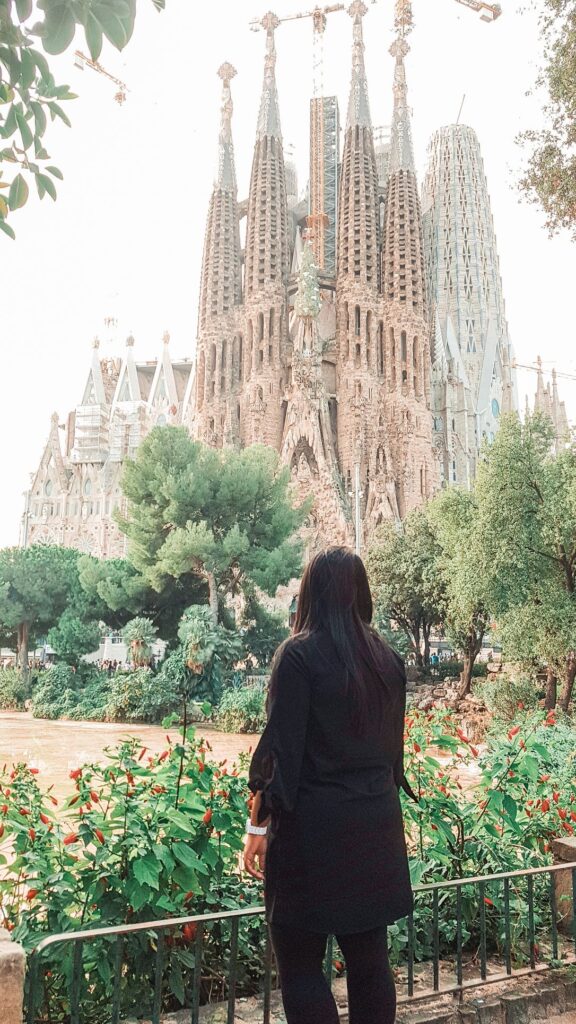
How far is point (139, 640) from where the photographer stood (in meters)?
21.5

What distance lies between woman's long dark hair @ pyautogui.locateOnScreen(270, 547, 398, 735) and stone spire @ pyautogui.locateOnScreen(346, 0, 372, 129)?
150 feet

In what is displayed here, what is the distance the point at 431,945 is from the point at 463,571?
12.0 meters

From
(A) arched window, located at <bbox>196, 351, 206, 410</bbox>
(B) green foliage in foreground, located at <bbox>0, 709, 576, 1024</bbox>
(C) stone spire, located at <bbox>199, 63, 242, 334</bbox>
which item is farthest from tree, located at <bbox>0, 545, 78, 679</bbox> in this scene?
(B) green foliage in foreground, located at <bbox>0, 709, 576, 1024</bbox>

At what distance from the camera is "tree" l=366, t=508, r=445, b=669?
82.6 feet

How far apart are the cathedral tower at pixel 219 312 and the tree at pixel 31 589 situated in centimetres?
1555

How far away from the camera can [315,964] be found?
6.52 feet

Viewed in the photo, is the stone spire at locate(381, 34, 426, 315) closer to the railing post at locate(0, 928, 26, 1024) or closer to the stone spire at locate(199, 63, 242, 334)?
the stone spire at locate(199, 63, 242, 334)

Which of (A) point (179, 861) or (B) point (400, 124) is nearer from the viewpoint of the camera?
(A) point (179, 861)

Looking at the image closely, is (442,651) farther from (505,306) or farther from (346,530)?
(505,306)

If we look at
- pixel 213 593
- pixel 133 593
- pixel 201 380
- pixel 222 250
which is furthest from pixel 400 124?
pixel 133 593

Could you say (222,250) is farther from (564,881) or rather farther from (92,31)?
(92,31)

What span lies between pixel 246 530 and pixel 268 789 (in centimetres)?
2209

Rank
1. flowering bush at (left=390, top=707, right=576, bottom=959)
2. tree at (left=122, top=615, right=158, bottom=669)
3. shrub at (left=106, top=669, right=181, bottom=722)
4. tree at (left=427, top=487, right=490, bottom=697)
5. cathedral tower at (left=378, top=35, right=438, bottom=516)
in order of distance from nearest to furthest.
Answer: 1. flowering bush at (left=390, top=707, right=576, bottom=959)
2. tree at (left=427, top=487, right=490, bottom=697)
3. shrub at (left=106, top=669, right=181, bottom=722)
4. tree at (left=122, top=615, right=158, bottom=669)
5. cathedral tower at (left=378, top=35, right=438, bottom=516)

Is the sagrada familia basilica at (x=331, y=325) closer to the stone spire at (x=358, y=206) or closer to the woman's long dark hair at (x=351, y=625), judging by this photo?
the stone spire at (x=358, y=206)
